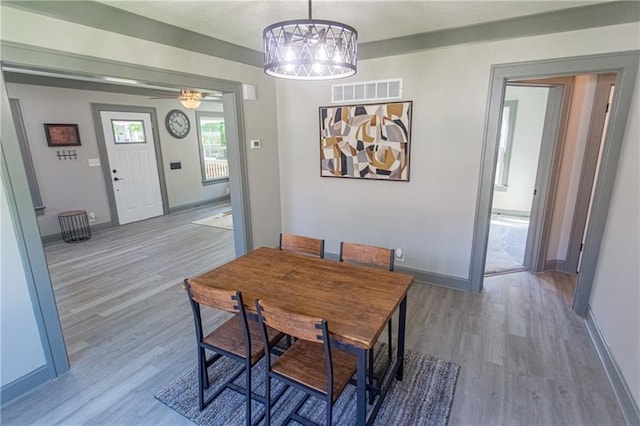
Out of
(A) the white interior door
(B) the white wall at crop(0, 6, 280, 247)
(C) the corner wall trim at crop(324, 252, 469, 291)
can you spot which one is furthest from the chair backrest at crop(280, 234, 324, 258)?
(A) the white interior door

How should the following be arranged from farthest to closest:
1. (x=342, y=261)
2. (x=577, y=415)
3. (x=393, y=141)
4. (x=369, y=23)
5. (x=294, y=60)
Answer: (x=393, y=141), (x=369, y=23), (x=342, y=261), (x=577, y=415), (x=294, y=60)

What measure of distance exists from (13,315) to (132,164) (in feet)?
15.2

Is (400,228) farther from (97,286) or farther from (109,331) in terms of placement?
(97,286)

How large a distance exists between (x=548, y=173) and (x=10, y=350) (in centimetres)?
488

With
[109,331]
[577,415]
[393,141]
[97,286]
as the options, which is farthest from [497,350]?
[97,286]

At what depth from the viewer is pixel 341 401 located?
2023 millimetres

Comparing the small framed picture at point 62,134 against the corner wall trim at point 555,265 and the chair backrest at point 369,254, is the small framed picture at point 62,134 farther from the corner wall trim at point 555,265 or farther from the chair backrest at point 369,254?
the corner wall trim at point 555,265

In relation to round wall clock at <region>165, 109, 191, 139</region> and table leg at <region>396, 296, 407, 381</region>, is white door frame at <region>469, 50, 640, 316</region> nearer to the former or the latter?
table leg at <region>396, 296, 407, 381</region>

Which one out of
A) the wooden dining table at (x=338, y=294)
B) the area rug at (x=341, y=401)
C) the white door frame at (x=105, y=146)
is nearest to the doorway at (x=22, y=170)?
the area rug at (x=341, y=401)

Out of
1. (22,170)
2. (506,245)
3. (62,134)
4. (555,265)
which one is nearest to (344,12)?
(22,170)

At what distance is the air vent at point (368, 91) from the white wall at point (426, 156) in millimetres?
81

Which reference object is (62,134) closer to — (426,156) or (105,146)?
(105,146)

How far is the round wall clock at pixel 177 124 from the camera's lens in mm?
6609

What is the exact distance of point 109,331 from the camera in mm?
2793
